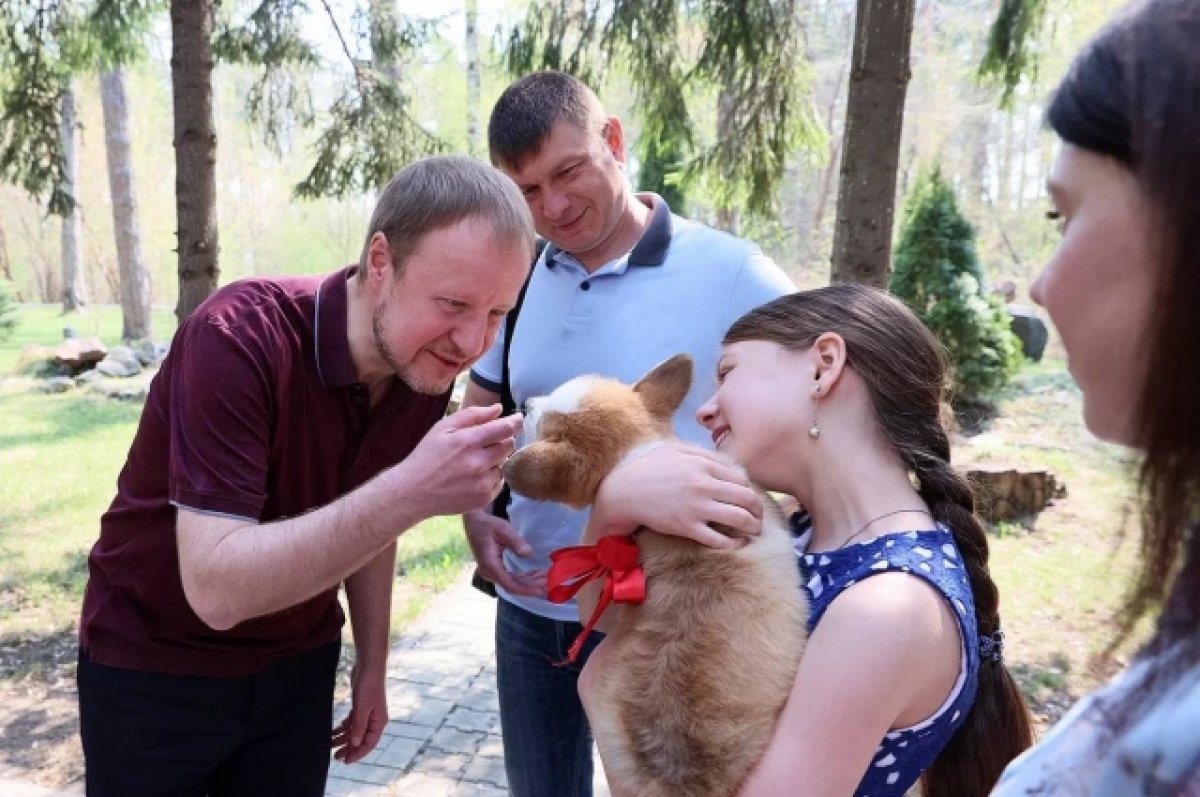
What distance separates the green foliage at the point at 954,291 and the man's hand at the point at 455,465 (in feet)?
30.5

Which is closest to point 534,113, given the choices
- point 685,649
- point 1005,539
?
point 685,649

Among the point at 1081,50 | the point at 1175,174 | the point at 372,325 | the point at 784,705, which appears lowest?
the point at 784,705

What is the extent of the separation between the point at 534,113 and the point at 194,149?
3.50 metres

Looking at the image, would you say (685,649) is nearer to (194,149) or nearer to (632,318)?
(632,318)

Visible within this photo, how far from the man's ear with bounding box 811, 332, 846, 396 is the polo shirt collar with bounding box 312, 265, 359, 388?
3.76ft

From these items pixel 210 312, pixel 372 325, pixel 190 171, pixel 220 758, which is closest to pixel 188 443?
pixel 210 312

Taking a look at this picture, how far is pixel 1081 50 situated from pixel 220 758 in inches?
96.6

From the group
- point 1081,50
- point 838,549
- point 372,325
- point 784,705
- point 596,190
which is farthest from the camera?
point 596,190

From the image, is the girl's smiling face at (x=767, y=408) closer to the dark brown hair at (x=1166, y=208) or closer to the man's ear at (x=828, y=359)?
the man's ear at (x=828, y=359)

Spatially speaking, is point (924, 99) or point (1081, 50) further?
point (924, 99)

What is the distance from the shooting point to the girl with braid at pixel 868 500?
4.86 feet

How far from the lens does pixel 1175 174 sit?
790mm

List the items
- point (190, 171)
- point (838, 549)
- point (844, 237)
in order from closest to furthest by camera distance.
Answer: point (838, 549), point (844, 237), point (190, 171)

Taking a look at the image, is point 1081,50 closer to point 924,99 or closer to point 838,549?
point 838,549
